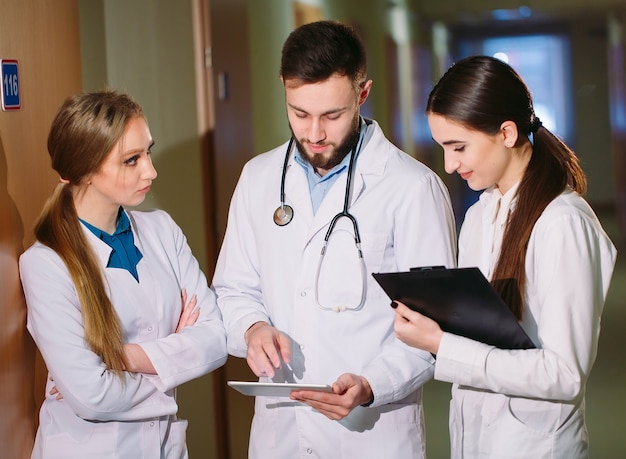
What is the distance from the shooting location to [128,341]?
84.0 inches

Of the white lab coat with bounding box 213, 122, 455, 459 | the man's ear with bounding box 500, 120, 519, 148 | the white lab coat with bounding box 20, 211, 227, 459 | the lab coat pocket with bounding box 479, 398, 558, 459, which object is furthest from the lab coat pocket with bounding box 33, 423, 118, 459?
the man's ear with bounding box 500, 120, 519, 148

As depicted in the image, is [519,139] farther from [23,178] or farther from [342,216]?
[23,178]

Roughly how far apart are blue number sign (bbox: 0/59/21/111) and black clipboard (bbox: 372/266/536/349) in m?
1.02

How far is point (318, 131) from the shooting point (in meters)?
2.07

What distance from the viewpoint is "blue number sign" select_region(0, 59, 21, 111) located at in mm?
2166

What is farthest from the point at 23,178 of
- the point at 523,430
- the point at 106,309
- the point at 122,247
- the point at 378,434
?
the point at 523,430

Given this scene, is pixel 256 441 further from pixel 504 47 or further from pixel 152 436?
pixel 504 47

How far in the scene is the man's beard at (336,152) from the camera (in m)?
2.12

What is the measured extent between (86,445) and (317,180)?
82cm

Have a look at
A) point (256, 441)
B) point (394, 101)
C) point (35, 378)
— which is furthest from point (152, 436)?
point (394, 101)

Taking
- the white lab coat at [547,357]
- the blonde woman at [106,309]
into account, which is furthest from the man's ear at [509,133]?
the blonde woman at [106,309]

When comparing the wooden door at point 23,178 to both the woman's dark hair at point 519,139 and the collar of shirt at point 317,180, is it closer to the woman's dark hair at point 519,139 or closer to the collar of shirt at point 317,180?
the collar of shirt at point 317,180

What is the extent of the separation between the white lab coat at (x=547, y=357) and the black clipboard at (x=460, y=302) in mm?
31

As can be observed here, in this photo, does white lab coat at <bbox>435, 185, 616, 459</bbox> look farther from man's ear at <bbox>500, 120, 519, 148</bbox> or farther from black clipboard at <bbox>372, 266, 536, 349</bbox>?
man's ear at <bbox>500, 120, 519, 148</bbox>
